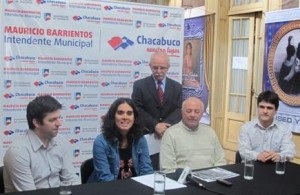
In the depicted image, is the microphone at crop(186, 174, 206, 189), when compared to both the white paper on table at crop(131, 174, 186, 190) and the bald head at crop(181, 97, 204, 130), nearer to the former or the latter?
the white paper on table at crop(131, 174, 186, 190)

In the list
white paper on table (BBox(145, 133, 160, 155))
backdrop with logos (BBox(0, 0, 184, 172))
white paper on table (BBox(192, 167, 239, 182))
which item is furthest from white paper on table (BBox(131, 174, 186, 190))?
backdrop with logos (BBox(0, 0, 184, 172))

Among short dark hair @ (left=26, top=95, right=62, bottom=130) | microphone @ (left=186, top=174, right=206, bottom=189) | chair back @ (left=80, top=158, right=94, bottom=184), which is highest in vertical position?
short dark hair @ (left=26, top=95, right=62, bottom=130)

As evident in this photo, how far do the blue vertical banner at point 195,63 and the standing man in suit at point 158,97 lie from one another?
86.3 inches

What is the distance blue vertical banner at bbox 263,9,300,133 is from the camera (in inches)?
173

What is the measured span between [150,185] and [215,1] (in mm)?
4267

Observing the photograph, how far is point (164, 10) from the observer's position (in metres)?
4.31

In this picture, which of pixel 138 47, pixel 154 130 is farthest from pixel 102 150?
pixel 138 47

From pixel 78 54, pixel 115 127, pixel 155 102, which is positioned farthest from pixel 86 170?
pixel 78 54

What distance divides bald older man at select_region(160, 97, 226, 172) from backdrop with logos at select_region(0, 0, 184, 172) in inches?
54.9

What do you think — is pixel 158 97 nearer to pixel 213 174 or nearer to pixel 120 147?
pixel 120 147

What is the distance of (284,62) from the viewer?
15.0ft

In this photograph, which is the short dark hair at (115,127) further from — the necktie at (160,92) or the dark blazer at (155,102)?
the necktie at (160,92)

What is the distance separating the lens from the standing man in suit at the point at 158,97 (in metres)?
3.64

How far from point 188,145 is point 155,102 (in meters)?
0.93
